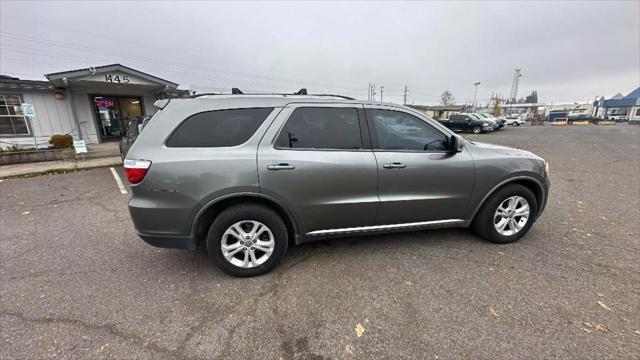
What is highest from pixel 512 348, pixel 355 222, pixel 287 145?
pixel 287 145

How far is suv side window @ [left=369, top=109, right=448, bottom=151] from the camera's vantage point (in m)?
3.03

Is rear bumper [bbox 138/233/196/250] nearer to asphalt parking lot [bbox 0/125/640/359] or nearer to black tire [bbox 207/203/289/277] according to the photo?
black tire [bbox 207/203/289/277]

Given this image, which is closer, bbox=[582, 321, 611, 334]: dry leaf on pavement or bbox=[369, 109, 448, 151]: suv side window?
bbox=[582, 321, 611, 334]: dry leaf on pavement

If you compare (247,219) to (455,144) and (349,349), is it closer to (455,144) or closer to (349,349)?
(349,349)

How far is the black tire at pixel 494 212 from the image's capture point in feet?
11.0

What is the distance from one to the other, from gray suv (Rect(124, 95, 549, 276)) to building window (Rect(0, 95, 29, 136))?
1312cm

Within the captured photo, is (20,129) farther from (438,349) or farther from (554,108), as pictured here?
(554,108)

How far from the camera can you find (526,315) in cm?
230

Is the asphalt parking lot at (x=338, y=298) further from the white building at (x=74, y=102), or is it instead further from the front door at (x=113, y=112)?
the front door at (x=113, y=112)

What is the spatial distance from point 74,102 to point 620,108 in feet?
263

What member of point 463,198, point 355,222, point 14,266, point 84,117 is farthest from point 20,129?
point 463,198

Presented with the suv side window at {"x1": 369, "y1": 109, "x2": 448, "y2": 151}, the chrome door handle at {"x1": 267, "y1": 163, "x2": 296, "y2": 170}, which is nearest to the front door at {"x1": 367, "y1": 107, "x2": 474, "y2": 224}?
the suv side window at {"x1": 369, "y1": 109, "x2": 448, "y2": 151}

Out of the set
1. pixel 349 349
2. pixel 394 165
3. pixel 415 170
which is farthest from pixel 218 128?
pixel 349 349

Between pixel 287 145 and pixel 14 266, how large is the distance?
340 cm
